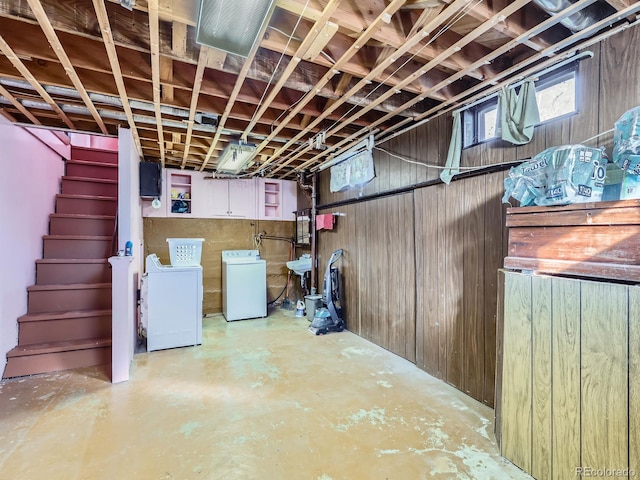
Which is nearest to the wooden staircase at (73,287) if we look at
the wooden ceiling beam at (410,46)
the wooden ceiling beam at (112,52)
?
the wooden ceiling beam at (112,52)

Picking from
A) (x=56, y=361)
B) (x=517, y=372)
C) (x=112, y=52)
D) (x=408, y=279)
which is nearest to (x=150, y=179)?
(x=56, y=361)

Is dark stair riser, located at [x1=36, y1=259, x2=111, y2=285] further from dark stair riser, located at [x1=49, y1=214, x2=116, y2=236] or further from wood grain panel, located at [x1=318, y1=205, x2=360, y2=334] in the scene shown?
wood grain panel, located at [x1=318, y1=205, x2=360, y2=334]

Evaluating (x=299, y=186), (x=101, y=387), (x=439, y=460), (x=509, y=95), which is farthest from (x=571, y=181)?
(x=299, y=186)

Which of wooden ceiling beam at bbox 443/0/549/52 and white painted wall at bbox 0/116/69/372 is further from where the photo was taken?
white painted wall at bbox 0/116/69/372

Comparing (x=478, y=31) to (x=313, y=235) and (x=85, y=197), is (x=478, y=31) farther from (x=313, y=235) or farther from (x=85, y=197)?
(x=85, y=197)

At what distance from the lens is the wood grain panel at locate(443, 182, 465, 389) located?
2.75 metres

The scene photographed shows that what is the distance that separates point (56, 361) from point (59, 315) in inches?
18.6

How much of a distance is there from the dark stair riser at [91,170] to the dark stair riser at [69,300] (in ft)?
6.28

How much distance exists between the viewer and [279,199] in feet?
20.6

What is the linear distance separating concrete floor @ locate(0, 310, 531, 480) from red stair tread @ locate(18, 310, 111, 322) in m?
0.58

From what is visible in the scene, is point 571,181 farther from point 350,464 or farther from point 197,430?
point 197,430

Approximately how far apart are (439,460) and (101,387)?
2932mm

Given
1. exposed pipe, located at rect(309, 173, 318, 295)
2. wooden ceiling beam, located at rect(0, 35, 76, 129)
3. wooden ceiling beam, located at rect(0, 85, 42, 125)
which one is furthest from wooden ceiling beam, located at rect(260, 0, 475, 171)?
wooden ceiling beam, located at rect(0, 85, 42, 125)

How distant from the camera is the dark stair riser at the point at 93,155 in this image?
4598mm
